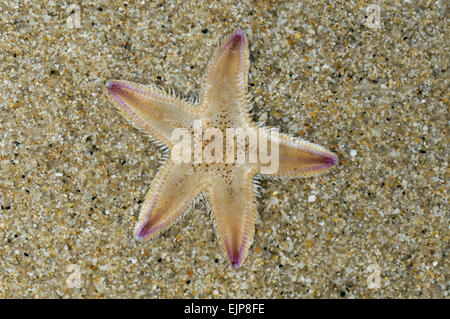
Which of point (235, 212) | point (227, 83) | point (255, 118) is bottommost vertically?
point (235, 212)

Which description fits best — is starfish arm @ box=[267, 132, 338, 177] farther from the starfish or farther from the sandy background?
the sandy background

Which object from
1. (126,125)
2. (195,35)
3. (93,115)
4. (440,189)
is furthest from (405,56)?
(93,115)

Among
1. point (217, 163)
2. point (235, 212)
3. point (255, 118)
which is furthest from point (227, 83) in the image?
point (235, 212)

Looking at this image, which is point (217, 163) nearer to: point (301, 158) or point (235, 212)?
point (235, 212)

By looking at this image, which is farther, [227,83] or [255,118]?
[255,118]

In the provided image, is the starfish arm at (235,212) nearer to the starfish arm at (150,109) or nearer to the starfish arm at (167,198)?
the starfish arm at (167,198)

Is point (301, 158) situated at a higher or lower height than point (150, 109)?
lower

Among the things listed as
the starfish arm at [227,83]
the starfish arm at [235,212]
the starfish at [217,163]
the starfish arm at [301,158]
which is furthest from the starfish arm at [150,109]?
the starfish arm at [301,158]
